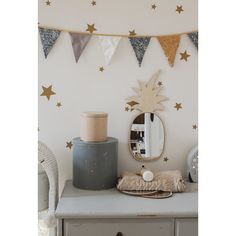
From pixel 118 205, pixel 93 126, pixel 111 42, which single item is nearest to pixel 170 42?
pixel 111 42

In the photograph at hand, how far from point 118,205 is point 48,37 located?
973 millimetres

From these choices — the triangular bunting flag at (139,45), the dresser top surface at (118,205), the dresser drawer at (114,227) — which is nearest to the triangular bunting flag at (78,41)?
the triangular bunting flag at (139,45)

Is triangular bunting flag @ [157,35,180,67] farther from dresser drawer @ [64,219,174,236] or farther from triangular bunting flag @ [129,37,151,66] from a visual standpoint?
dresser drawer @ [64,219,174,236]

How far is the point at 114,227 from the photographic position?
1460 mm

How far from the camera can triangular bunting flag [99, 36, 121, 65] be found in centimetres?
188

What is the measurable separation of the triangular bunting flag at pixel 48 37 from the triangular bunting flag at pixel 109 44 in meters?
0.25

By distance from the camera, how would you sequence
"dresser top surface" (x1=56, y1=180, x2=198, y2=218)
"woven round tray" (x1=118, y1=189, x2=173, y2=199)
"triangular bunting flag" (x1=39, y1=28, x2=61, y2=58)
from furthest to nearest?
"triangular bunting flag" (x1=39, y1=28, x2=61, y2=58) → "woven round tray" (x1=118, y1=189, x2=173, y2=199) → "dresser top surface" (x1=56, y1=180, x2=198, y2=218)

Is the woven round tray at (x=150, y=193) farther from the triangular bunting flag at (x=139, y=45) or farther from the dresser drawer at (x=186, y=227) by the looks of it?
the triangular bunting flag at (x=139, y=45)

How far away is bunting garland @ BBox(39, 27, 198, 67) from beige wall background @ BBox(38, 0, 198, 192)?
25mm

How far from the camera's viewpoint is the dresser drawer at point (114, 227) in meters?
1.45

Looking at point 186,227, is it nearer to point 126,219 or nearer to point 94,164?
point 126,219

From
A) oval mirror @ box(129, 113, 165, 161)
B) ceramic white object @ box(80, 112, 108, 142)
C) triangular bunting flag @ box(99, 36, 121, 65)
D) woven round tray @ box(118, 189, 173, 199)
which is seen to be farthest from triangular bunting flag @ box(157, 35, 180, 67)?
woven round tray @ box(118, 189, 173, 199)

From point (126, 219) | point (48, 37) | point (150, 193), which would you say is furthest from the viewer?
point (48, 37)
